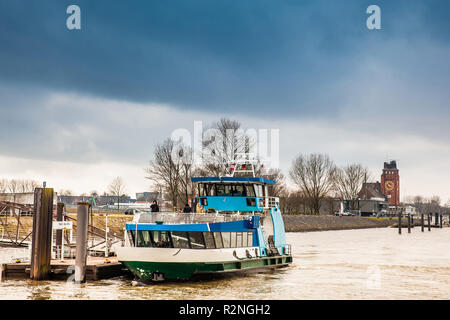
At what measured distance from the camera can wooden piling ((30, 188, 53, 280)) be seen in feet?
96.9

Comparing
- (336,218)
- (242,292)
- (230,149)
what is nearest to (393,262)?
(242,292)

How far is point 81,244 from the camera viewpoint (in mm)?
28984

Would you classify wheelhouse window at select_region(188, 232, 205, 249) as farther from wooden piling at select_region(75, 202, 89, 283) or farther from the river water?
wooden piling at select_region(75, 202, 89, 283)

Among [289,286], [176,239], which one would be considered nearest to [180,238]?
[176,239]

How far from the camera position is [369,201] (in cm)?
17762

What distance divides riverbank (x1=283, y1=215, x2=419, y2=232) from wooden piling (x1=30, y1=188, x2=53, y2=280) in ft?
227

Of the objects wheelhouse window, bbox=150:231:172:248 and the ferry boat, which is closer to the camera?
the ferry boat

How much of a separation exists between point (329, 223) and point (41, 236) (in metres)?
91.7

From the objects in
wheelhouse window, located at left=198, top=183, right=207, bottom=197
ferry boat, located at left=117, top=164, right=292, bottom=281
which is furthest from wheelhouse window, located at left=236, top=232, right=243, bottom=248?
wheelhouse window, located at left=198, top=183, right=207, bottom=197

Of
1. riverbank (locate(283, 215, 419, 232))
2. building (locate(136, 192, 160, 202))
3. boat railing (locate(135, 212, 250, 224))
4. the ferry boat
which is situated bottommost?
riverbank (locate(283, 215, 419, 232))

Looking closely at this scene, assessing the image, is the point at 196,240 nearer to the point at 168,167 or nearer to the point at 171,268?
the point at 171,268

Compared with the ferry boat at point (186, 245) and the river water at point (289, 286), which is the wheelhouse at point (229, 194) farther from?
the river water at point (289, 286)

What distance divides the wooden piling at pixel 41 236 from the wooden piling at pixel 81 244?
1.87 metres
